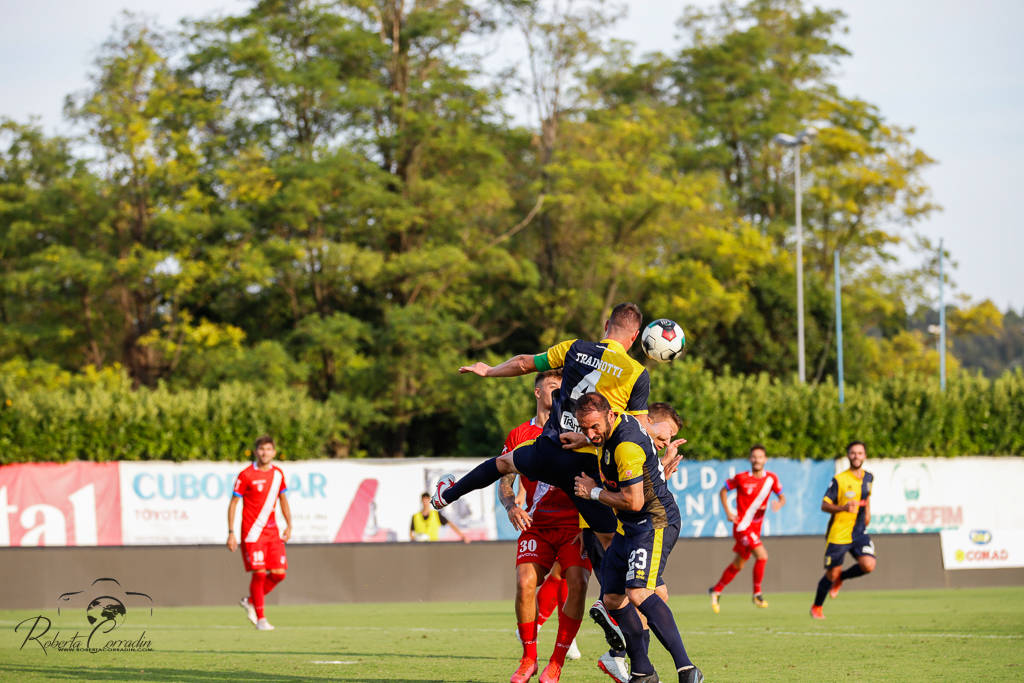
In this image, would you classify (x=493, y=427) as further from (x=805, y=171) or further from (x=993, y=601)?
(x=805, y=171)

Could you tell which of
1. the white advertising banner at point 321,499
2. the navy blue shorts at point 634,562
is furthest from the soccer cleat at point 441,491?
the white advertising banner at point 321,499

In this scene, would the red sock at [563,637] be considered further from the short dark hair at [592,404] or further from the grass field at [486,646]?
the short dark hair at [592,404]

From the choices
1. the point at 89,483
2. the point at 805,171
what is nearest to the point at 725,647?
the point at 89,483

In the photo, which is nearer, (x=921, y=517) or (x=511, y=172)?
(x=921, y=517)

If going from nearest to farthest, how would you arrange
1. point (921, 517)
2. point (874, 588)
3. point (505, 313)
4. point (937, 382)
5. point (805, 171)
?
point (874, 588) → point (921, 517) → point (937, 382) → point (505, 313) → point (805, 171)

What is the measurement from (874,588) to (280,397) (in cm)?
1377

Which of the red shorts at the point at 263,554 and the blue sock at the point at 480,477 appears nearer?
the blue sock at the point at 480,477

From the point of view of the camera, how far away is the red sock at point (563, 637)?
26.6 feet

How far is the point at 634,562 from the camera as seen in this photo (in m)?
7.36

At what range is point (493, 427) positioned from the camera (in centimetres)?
3200

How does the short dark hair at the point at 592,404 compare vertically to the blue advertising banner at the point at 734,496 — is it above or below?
above

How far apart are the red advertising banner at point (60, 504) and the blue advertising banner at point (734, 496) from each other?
7800 millimetres

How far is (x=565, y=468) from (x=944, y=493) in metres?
22.9

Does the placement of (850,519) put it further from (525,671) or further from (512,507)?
(525,671)
